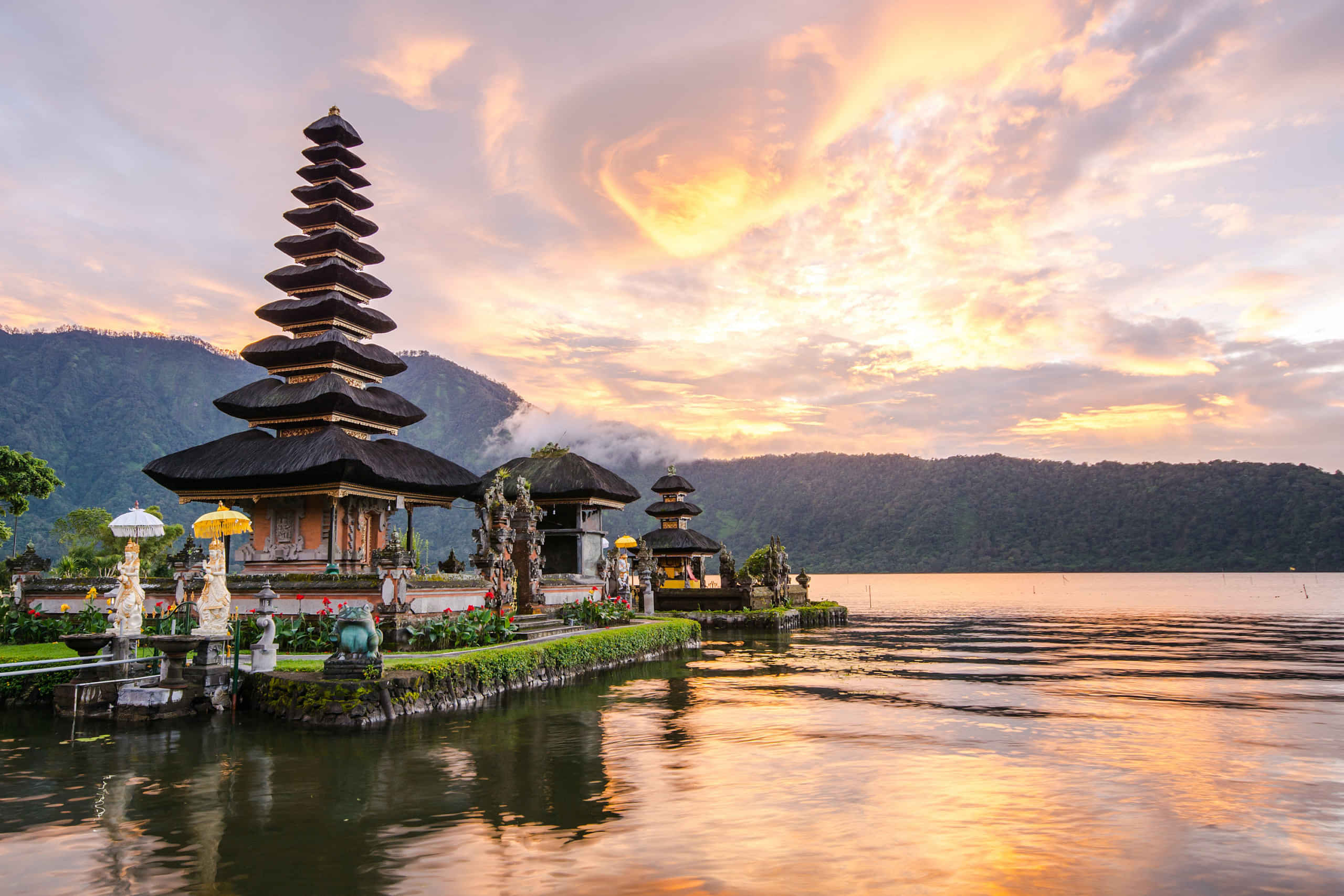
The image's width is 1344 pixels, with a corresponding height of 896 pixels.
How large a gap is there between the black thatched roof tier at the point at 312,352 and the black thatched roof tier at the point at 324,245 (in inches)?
166

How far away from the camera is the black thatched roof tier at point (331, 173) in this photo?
127 feet

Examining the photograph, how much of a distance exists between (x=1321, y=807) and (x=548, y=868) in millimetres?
9889

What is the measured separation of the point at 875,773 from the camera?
42.1ft

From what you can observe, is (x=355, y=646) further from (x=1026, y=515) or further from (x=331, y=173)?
(x=1026, y=515)

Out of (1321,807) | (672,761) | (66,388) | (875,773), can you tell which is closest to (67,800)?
(672,761)

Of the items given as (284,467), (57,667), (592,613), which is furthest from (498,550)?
(57,667)

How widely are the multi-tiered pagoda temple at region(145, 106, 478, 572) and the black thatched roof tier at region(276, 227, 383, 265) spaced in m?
0.05

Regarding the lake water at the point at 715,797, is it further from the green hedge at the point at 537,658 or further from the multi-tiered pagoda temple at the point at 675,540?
the multi-tiered pagoda temple at the point at 675,540

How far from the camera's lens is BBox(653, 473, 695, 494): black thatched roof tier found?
60125 millimetres

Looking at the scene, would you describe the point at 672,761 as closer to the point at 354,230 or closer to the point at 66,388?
the point at 354,230

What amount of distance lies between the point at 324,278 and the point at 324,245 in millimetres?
1804

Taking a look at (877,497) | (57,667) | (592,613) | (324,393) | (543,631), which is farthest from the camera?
(877,497)

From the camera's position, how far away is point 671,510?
60.4 meters

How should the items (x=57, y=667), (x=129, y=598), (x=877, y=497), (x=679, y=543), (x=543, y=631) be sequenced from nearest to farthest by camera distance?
1. (x=57, y=667)
2. (x=129, y=598)
3. (x=543, y=631)
4. (x=679, y=543)
5. (x=877, y=497)
